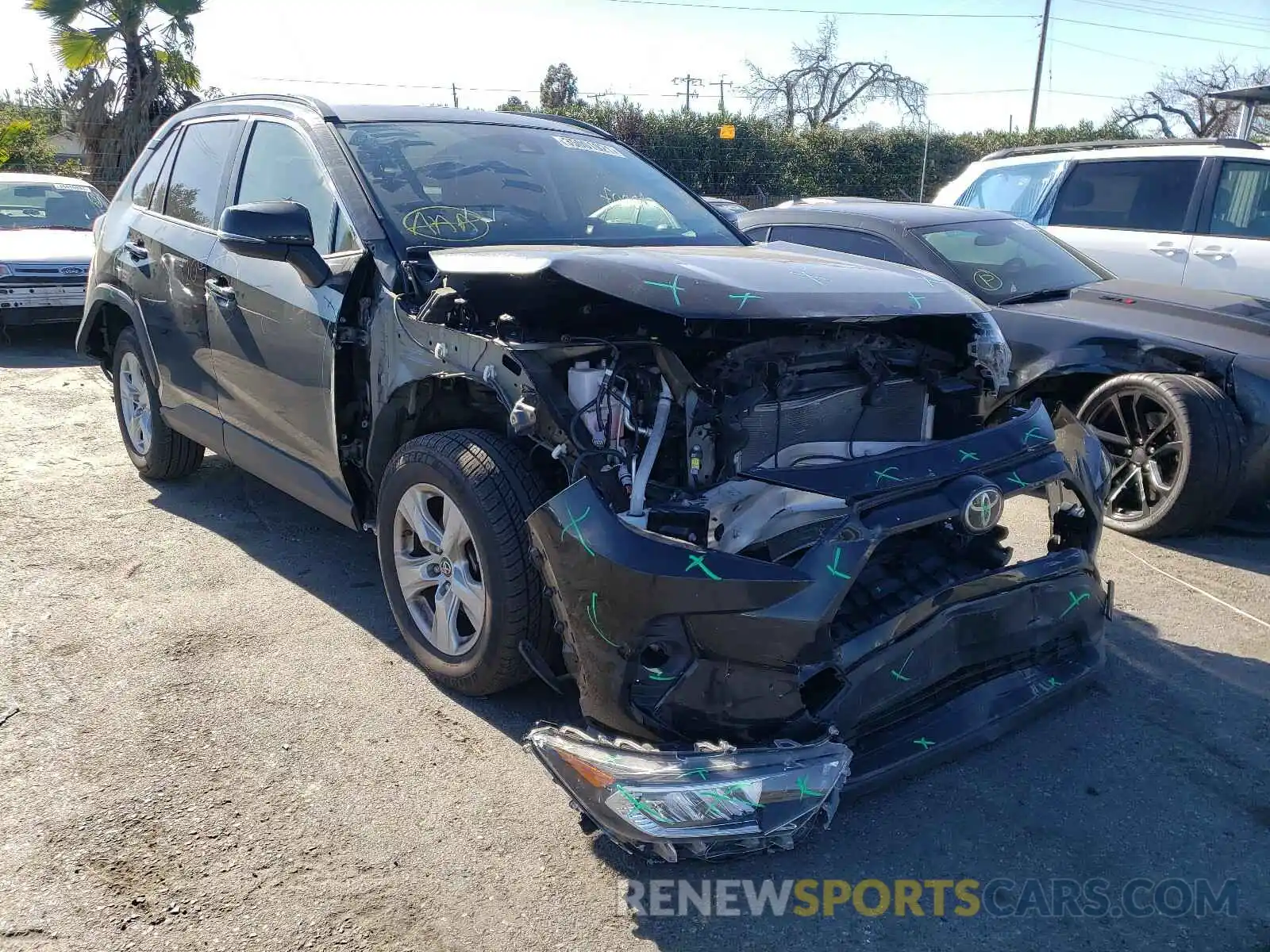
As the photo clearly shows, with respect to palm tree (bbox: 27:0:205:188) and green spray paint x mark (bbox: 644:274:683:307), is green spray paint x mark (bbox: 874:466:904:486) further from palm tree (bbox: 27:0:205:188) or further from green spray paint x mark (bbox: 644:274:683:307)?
palm tree (bbox: 27:0:205:188)

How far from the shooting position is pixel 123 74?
17.7m

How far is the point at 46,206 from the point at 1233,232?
38.2 ft

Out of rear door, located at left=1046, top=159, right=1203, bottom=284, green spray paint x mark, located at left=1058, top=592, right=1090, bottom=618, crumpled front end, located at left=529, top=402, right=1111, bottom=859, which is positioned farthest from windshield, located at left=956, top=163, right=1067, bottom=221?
crumpled front end, located at left=529, top=402, right=1111, bottom=859

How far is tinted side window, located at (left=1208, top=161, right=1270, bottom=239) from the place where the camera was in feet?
22.6

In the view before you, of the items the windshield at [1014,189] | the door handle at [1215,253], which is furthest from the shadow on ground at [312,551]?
the door handle at [1215,253]

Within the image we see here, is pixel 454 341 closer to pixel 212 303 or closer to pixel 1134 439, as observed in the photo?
pixel 212 303

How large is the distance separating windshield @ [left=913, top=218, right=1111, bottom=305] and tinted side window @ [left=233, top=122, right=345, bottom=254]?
11.2 ft

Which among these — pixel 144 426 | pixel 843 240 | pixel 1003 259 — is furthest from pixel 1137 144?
pixel 144 426

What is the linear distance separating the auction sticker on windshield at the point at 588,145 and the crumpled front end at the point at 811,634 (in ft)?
7.71

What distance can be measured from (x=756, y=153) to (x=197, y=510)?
2200 centimetres

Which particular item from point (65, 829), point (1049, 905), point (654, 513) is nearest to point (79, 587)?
point (65, 829)

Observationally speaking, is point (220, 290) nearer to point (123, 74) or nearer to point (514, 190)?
point (514, 190)

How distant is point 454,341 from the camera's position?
3.18 metres

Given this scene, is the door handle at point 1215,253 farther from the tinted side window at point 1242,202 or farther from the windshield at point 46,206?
the windshield at point 46,206
